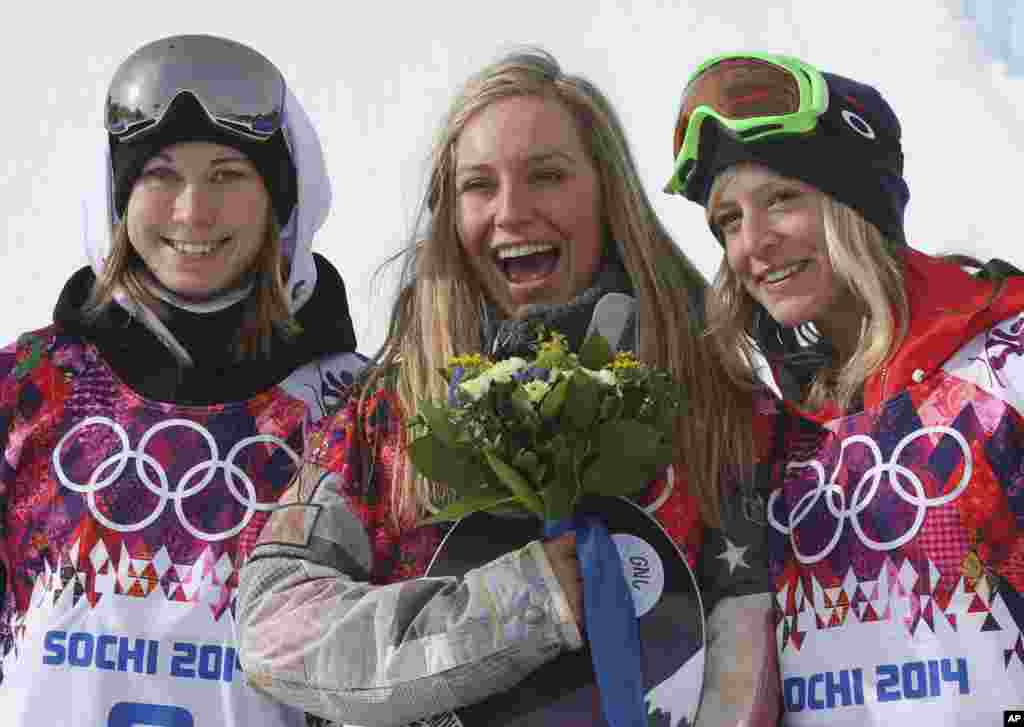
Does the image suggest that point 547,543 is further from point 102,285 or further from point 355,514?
point 102,285

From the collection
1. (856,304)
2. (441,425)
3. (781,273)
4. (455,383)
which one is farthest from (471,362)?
(856,304)

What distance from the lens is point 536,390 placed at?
11.1 feet

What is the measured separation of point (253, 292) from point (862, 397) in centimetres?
180

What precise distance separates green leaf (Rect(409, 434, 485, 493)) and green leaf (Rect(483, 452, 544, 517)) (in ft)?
0.17

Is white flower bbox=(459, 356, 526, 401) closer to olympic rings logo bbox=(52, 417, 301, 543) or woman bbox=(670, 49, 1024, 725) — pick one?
woman bbox=(670, 49, 1024, 725)

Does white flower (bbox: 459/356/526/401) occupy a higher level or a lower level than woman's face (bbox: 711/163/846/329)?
lower

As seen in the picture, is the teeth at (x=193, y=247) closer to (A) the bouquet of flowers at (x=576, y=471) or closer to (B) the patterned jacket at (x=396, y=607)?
(B) the patterned jacket at (x=396, y=607)

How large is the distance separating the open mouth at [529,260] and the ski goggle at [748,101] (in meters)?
0.43

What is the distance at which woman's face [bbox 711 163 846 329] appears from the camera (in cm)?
396

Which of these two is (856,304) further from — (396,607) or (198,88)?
(198,88)

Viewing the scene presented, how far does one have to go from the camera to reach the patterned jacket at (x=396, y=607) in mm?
3406

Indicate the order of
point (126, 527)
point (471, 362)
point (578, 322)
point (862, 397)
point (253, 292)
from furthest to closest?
point (253, 292)
point (126, 527)
point (578, 322)
point (862, 397)
point (471, 362)

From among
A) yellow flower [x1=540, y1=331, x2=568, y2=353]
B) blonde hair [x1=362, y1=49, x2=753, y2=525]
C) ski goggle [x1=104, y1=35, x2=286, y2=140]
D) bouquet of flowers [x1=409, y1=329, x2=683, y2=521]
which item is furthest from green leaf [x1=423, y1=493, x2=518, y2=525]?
ski goggle [x1=104, y1=35, x2=286, y2=140]

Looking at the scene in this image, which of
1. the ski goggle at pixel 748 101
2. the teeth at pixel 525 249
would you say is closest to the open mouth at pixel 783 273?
the ski goggle at pixel 748 101
